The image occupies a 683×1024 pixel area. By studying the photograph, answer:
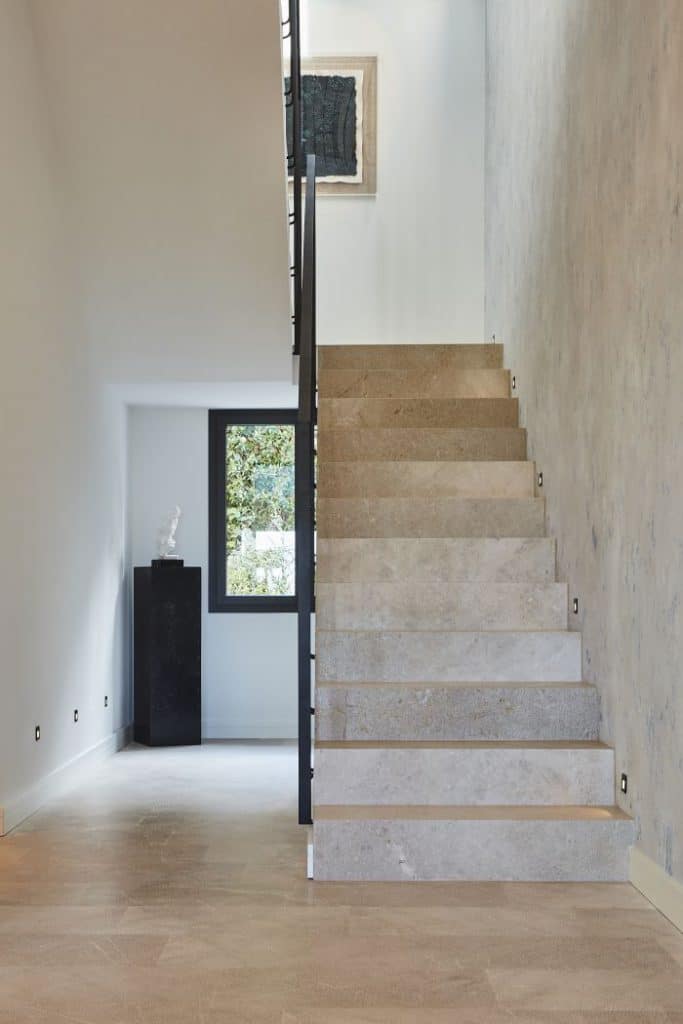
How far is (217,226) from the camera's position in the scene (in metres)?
4.97

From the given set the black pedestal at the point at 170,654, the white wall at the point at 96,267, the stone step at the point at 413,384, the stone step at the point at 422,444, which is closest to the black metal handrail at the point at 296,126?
the white wall at the point at 96,267

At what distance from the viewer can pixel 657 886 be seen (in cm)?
305

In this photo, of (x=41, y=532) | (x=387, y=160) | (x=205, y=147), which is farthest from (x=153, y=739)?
(x=387, y=160)

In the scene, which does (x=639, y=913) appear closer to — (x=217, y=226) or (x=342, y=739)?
(x=342, y=739)

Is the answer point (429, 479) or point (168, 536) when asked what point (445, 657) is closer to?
point (429, 479)

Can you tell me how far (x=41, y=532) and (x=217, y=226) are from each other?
4.95 feet

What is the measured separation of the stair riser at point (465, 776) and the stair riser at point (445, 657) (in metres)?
0.46

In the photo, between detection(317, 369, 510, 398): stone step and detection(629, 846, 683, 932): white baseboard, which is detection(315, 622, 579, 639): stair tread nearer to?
detection(629, 846, 683, 932): white baseboard

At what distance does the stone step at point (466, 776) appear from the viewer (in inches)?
138

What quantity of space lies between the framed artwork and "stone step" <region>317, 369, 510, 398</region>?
1934mm

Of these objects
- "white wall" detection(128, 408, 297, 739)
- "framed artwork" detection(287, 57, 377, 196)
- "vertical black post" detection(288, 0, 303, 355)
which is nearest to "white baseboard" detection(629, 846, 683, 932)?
"vertical black post" detection(288, 0, 303, 355)

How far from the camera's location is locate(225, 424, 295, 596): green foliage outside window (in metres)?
7.36

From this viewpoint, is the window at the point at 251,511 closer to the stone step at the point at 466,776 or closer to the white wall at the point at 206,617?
the white wall at the point at 206,617

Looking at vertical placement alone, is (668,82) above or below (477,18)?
below
